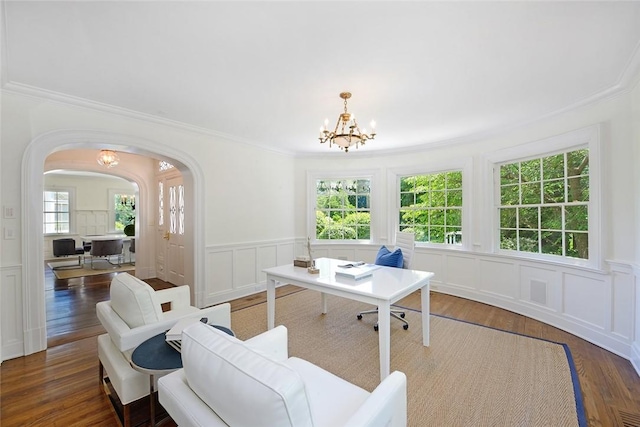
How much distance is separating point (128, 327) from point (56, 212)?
911 cm

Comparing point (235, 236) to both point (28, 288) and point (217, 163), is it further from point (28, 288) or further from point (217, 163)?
point (28, 288)

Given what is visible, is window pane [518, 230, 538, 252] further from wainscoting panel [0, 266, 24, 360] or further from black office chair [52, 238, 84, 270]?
black office chair [52, 238, 84, 270]

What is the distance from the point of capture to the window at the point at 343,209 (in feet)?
18.3

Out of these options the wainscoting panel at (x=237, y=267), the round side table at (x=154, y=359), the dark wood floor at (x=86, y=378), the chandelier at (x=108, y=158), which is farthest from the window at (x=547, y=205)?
the chandelier at (x=108, y=158)

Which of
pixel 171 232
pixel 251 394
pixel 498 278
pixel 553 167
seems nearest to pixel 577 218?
pixel 553 167

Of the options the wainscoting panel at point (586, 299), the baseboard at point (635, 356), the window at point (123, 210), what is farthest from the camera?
the window at point (123, 210)

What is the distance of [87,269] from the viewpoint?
6.84m

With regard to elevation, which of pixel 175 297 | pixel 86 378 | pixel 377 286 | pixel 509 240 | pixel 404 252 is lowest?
pixel 86 378

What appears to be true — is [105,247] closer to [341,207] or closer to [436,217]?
[341,207]

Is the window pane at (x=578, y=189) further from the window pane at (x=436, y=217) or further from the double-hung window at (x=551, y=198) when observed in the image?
the window pane at (x=436, y=217)

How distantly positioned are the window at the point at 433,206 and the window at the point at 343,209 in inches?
27.7

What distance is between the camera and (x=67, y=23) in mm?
1811

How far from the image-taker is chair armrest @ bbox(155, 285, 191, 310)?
103 inches

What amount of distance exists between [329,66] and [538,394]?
3.05m
